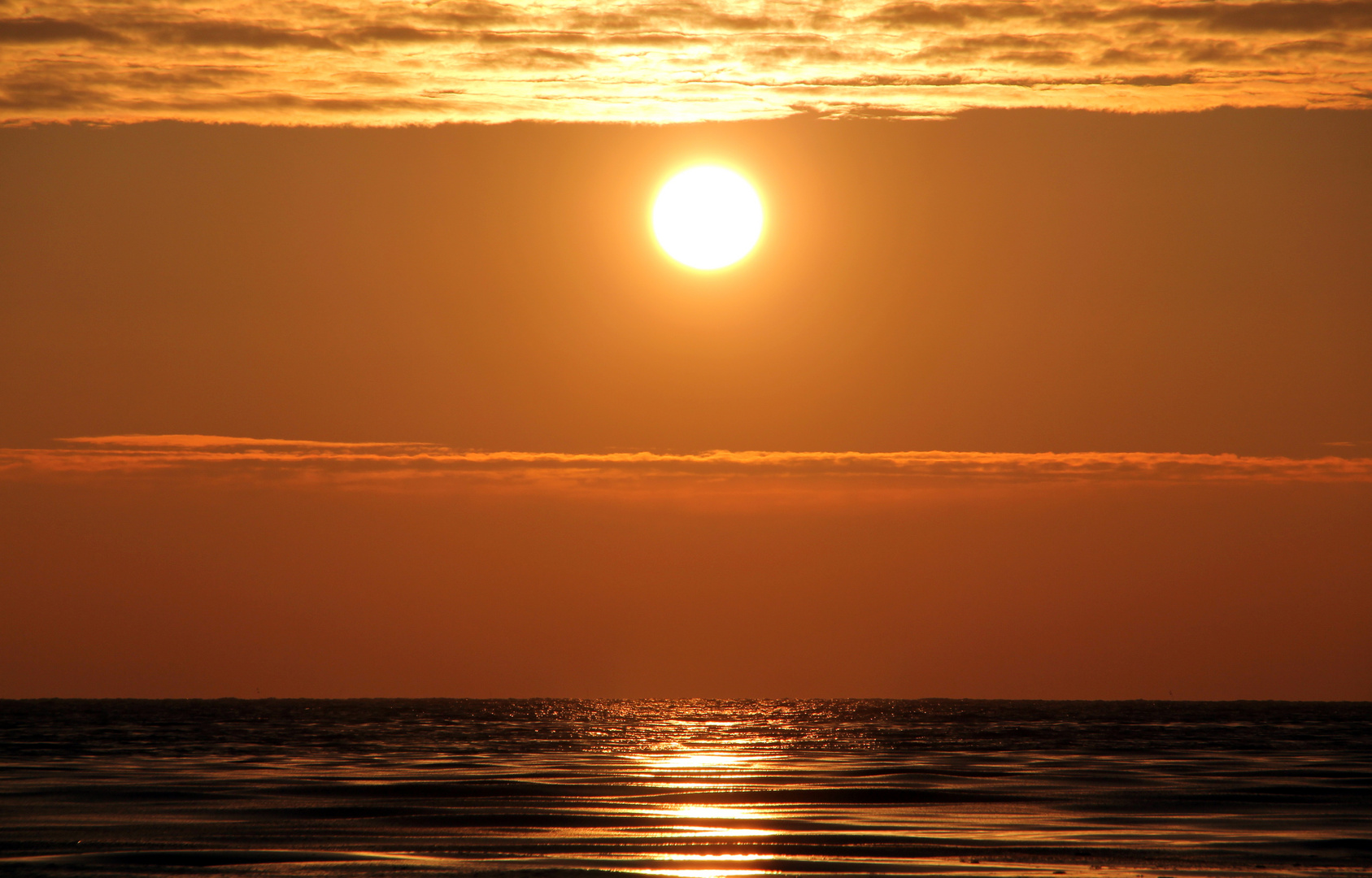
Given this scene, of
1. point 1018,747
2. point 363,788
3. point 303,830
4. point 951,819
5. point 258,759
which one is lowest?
point 303,830

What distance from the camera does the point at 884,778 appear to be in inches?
2035

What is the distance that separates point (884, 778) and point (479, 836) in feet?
74.0

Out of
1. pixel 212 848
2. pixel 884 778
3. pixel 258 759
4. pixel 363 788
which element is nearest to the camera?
pixel 212 848

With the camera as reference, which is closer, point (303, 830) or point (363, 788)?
point (303, 830)

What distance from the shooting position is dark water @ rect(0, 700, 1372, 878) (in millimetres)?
28125

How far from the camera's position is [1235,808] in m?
39.7

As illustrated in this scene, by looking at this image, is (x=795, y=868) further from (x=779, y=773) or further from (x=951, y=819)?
(x=779, y=773)

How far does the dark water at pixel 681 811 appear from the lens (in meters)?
28.1

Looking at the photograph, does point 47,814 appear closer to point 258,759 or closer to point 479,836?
point 479,836

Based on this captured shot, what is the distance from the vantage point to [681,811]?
38375 millimetres

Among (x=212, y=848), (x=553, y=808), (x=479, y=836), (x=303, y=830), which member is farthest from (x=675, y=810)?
(x=212, y=848)

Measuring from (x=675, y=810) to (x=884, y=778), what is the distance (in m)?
15.4

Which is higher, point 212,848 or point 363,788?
point 363,788

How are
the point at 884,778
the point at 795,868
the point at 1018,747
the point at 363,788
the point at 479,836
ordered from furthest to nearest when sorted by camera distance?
the point at 1018,747 < the point at 884,778 < the point at 363,788 < the point at 479,836 < the point at 795,868
